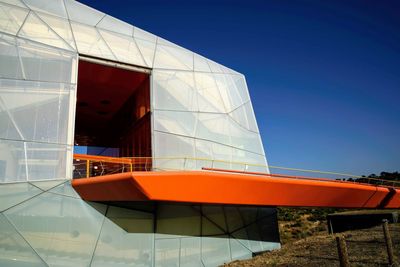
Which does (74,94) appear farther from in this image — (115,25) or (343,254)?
(343,254)

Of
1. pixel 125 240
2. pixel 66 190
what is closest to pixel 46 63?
pixel 66 190

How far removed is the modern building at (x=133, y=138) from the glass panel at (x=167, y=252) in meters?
0.04

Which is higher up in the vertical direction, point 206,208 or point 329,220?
point 206,208

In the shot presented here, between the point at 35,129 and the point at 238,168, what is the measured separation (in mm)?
8924

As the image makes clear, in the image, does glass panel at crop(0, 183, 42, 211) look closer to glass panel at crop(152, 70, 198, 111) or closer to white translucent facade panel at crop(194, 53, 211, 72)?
glass panel at crop(152, 70, 198, 111)

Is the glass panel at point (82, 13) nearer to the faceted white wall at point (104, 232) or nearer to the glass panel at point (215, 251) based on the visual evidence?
the faceted white wall at point (104, 232)

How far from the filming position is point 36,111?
446 inches

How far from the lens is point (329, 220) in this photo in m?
22.8

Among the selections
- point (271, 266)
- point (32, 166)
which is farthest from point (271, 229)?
point (32, 166)

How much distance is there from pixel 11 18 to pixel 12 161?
17.8 feet

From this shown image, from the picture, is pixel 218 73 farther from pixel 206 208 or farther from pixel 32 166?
pixel 32 166

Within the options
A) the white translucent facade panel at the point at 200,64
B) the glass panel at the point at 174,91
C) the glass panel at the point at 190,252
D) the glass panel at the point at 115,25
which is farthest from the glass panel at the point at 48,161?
the white translucent facade panel at the point at 200,64

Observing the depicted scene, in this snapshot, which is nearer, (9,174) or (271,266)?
(9,174)

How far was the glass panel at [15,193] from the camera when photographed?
9.97 metres
